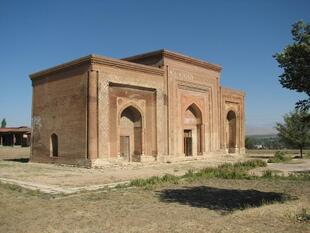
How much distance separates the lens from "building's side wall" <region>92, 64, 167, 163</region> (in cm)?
2128

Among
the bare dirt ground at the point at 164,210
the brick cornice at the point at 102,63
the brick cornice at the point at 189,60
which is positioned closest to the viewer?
the bare dirt ground at the point at 164,210

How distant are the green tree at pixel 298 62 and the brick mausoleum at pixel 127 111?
44.3 ft

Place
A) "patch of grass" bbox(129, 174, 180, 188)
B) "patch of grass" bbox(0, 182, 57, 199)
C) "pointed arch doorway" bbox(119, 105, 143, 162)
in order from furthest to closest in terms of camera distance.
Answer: "pointed arch doorway" bbox(119, 105, 143, 162) → "patch of grass" bbox(129, 174, 180, 188) → "patch of grass" bbox(0, 182, 57, 199)

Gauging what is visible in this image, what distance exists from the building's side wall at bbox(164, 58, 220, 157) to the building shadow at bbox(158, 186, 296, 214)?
1383 cm

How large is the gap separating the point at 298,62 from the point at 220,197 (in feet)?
14.1

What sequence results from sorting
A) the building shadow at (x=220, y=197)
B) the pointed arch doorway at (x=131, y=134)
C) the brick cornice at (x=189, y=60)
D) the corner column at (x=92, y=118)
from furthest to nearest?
the brick cornice at (x=189, y=60)
the pointed arch doorway at (x=131, y=134)
the corner column at (x=92, y=118)
the building shadow at (x=220, y=197)

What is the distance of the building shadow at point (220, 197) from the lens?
925 cm

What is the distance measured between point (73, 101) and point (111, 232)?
1626cm

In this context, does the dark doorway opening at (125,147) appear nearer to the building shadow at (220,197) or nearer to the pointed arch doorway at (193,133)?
the pointed arch doorway at (193,133)

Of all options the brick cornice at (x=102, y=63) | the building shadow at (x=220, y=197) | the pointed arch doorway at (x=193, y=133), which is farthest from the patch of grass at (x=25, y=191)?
the pointed arch doorway at (x=193, y=133)

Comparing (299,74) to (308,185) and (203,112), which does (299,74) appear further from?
(203,112)

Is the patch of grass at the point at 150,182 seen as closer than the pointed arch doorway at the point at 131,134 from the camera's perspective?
Yes

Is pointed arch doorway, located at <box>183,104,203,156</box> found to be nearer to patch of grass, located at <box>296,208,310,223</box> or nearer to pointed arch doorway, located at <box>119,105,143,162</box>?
pointed arch doorway, located at <box>119,105,143,162</box>

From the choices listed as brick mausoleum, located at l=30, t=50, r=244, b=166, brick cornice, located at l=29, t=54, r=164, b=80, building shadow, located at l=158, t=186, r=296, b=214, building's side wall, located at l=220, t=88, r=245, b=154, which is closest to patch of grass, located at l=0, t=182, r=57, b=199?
building shadow, located at l=158, t=186, r=296, b=214
